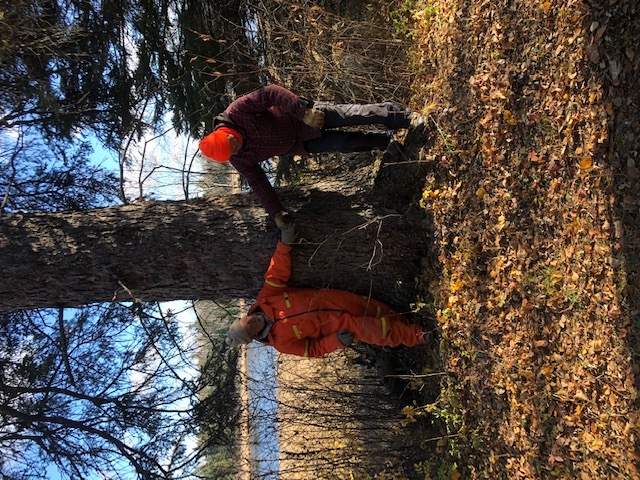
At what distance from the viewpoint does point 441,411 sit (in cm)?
400

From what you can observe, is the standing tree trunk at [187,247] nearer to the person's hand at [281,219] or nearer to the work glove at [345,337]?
the person's hand at [281,219]

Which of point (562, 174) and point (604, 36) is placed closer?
point (604, 36)

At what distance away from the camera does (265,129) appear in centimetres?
375

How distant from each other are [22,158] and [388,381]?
4.40m

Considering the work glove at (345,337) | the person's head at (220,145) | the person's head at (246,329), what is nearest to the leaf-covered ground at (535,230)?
the work glove at (345,337)

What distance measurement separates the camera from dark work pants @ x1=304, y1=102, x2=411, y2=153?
3.77 metres

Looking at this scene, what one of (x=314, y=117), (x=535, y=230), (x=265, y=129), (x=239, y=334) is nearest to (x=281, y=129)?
(x=265, y=129)

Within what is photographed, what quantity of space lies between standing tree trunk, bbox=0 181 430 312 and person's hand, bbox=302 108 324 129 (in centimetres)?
70

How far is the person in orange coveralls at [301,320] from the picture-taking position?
392cm

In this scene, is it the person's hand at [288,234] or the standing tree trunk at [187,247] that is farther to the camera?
the standing tree trunk at [187,247]

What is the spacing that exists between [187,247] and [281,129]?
1186mm

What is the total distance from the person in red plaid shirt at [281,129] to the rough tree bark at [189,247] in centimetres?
32

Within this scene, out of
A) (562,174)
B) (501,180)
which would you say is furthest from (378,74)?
(562,174)

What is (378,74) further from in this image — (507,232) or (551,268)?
(551,268)
